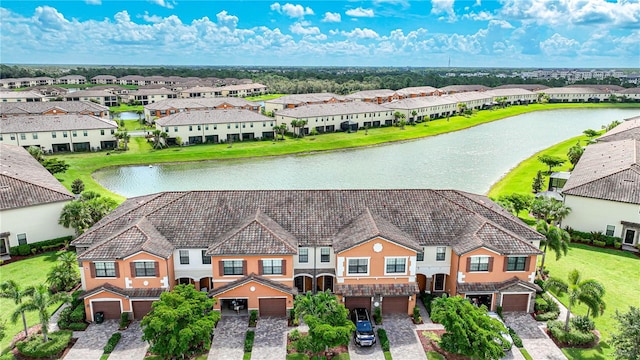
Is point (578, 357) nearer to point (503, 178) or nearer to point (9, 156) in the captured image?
point (503, 178)

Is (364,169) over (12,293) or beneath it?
beneath

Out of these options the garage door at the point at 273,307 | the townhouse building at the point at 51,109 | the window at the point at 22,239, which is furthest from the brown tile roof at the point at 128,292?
the townhouse building at the point at 51,109

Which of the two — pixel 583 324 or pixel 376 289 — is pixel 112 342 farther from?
pixel 583 324

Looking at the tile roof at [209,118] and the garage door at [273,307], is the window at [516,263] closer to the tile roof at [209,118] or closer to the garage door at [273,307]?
the garage door at [273,307]

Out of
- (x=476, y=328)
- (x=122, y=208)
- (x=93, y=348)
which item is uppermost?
(x=122, y=208)

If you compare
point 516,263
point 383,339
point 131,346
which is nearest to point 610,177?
point 516,263

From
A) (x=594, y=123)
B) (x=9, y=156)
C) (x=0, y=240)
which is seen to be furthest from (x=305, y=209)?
(x=594, y=123)
